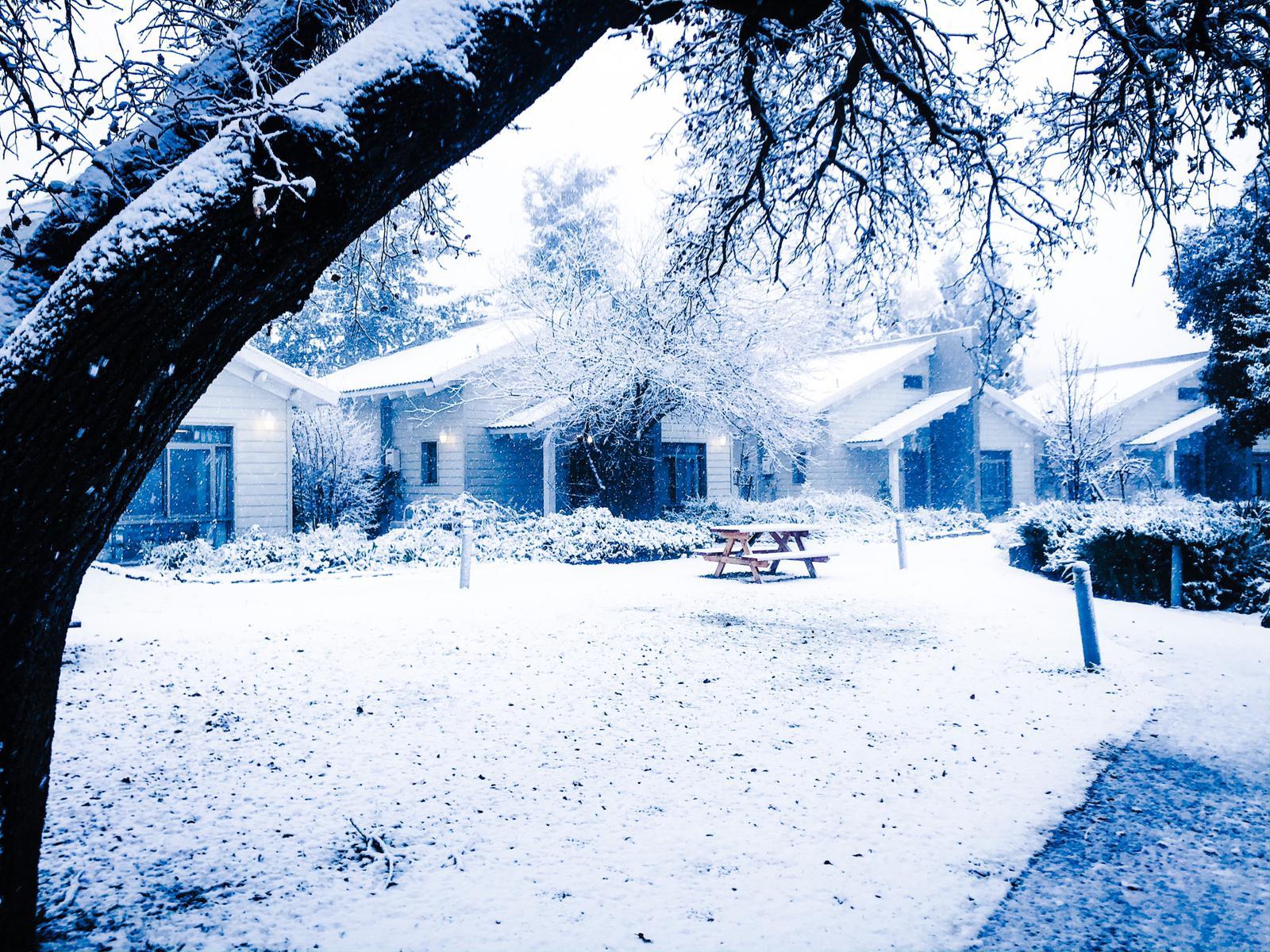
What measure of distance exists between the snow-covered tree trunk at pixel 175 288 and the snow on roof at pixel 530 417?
54.7 feet

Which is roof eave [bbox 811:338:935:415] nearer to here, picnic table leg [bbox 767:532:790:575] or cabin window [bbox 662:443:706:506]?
cabin window [bbox 662:443:706:506]

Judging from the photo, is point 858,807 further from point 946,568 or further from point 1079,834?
point 946,568

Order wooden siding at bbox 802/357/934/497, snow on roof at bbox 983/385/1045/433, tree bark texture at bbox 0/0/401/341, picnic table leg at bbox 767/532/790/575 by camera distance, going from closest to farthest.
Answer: tree bark texture at bbox 0/0/401/341
picnic table leg at bbox 767/532/790/575
wooden siding at bbox 802/357/934/497
snow on roof at bbox 983/385/1045/433

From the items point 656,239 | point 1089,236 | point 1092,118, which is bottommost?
point 1089,236

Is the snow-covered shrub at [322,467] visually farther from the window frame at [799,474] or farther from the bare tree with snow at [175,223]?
the bare tree with snow at [175,223]

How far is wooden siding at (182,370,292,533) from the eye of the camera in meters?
17.7

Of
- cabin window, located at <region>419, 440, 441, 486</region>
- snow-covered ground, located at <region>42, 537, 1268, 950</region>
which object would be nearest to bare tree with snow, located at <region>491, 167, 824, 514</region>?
cabin window, located at <region>419, 440, 441, 486</region>

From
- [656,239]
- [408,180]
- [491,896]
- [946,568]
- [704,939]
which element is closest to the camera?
[408,180]

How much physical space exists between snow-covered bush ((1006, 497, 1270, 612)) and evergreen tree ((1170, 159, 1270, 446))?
6.55 meters

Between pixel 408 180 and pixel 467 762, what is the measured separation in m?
3.75

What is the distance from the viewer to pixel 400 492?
2428 cm

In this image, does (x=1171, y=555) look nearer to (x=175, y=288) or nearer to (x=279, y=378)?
(x=175, y=288)

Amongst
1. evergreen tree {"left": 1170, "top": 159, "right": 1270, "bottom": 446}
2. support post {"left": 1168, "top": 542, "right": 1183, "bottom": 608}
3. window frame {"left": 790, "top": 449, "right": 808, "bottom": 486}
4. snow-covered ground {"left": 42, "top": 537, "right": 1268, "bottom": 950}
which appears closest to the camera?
snow-covered ground {"left": 42, "top": 537, "right": 1268, "bottom": 950}

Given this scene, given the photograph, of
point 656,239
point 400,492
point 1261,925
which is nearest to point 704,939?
point 1261,925
